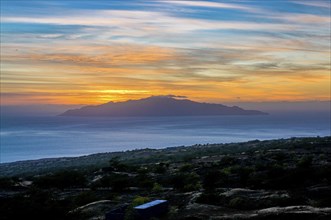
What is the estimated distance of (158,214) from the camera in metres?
17.7

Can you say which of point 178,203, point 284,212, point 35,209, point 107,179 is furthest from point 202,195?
point 107,179

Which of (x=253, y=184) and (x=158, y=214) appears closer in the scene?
(x=158, y=214)

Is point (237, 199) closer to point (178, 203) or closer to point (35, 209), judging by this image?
point (178, 203)

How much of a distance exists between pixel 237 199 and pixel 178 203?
9.45 ft

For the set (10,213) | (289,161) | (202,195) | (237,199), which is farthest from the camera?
(289,161)

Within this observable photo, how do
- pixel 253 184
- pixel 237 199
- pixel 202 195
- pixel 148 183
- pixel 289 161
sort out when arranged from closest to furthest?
1. pixel 237 199
2. pixel 202 195
3. pixel 253 184
4. pixel 148 183
5. pixel 289 161

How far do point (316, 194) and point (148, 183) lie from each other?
34.1 feet

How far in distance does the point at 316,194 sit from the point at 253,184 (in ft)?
14.7

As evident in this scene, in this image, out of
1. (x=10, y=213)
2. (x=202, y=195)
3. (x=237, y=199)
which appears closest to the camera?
(x=10, y=213)

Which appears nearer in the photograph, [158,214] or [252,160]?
[158,214]

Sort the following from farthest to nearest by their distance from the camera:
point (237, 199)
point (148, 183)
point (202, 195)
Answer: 1. point (148, 183)
2. point (202, 195)
3. point (237, 199)

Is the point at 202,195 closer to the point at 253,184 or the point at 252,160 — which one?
the point at 253,184

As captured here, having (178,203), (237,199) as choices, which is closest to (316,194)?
(237,199)

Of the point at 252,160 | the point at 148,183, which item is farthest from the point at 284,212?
the point at 252,160
